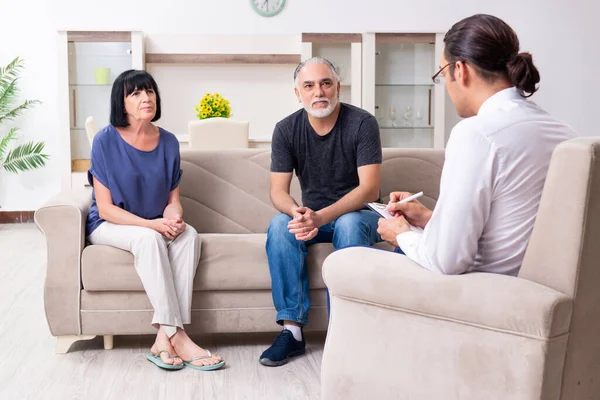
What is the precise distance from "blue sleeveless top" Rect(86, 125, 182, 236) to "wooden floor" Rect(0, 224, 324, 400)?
1.55ft

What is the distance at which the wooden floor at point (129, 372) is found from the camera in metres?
2.39

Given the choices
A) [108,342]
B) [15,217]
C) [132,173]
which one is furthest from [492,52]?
[15,217]

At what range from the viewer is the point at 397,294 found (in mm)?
1613

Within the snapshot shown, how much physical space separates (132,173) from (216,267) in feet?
1.54

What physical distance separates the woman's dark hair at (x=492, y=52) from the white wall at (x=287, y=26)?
14.2 ft

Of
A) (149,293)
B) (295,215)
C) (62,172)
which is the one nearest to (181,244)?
(149,293)

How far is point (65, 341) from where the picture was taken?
279 cm

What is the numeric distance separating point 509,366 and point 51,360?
1.83m

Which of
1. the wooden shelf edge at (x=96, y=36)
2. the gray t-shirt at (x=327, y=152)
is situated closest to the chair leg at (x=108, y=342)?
the gray t-shirt at (x=327, y=152)

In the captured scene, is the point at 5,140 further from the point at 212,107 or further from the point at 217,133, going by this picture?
the point at 217,133

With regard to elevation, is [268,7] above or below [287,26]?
above

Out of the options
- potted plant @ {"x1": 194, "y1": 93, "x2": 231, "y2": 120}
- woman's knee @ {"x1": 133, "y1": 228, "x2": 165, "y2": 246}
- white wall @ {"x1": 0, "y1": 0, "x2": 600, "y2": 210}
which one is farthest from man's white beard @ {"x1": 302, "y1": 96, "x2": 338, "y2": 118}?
white wall @ {"x1": 0, "y1": 0, "x2": 600, "y2": 210}

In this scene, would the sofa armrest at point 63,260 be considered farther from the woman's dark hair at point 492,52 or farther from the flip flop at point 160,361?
the woman's dark hair at point 492,52

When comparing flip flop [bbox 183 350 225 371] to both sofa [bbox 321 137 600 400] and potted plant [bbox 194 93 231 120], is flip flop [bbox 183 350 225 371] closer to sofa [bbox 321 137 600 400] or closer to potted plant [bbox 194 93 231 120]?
sofa [bbox 321 137 600 400]
